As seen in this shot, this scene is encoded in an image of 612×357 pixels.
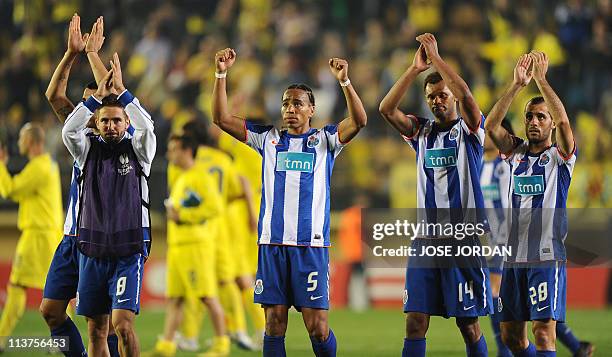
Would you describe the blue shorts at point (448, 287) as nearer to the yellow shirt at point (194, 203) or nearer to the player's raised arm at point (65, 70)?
the player's raised arm at point (65, 70)

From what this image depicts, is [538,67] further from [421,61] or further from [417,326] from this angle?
[417,326]

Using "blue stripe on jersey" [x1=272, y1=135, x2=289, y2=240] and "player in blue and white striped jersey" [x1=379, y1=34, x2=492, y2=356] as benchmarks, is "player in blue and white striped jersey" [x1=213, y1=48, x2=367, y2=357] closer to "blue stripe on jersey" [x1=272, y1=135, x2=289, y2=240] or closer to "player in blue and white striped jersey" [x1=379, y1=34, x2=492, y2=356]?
"blue stripe on jersey" [x1=272, y1=135, x2=289, y2=240]

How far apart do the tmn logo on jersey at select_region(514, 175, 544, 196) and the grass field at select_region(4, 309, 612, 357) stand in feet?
8.30

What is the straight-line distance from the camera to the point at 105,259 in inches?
278

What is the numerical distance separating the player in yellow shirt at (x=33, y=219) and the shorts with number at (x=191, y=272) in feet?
3.77

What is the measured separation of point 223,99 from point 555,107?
2.26 metres

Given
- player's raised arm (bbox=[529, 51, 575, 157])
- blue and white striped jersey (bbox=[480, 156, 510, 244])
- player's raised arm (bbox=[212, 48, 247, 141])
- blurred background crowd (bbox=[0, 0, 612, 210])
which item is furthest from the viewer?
blurred background crowd (bbox=[0, 0, 612, 210])

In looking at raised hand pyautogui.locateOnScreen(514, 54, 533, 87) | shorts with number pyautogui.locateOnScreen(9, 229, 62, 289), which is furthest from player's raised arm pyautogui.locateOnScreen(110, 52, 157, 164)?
shorts with number pyautogui.locateOnScreen(9, 229, 62, 289)

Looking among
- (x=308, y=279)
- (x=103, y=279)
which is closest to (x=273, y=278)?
(x=308, y=279)

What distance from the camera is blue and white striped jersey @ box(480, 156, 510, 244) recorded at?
9.15 m

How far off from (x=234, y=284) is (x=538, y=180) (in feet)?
14.6

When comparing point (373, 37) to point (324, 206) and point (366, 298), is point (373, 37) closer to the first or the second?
point (366, 298)

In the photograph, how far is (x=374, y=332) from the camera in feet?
39.2

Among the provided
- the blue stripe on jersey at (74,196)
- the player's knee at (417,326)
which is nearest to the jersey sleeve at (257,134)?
the blue stripe on jersey at (74,196)
